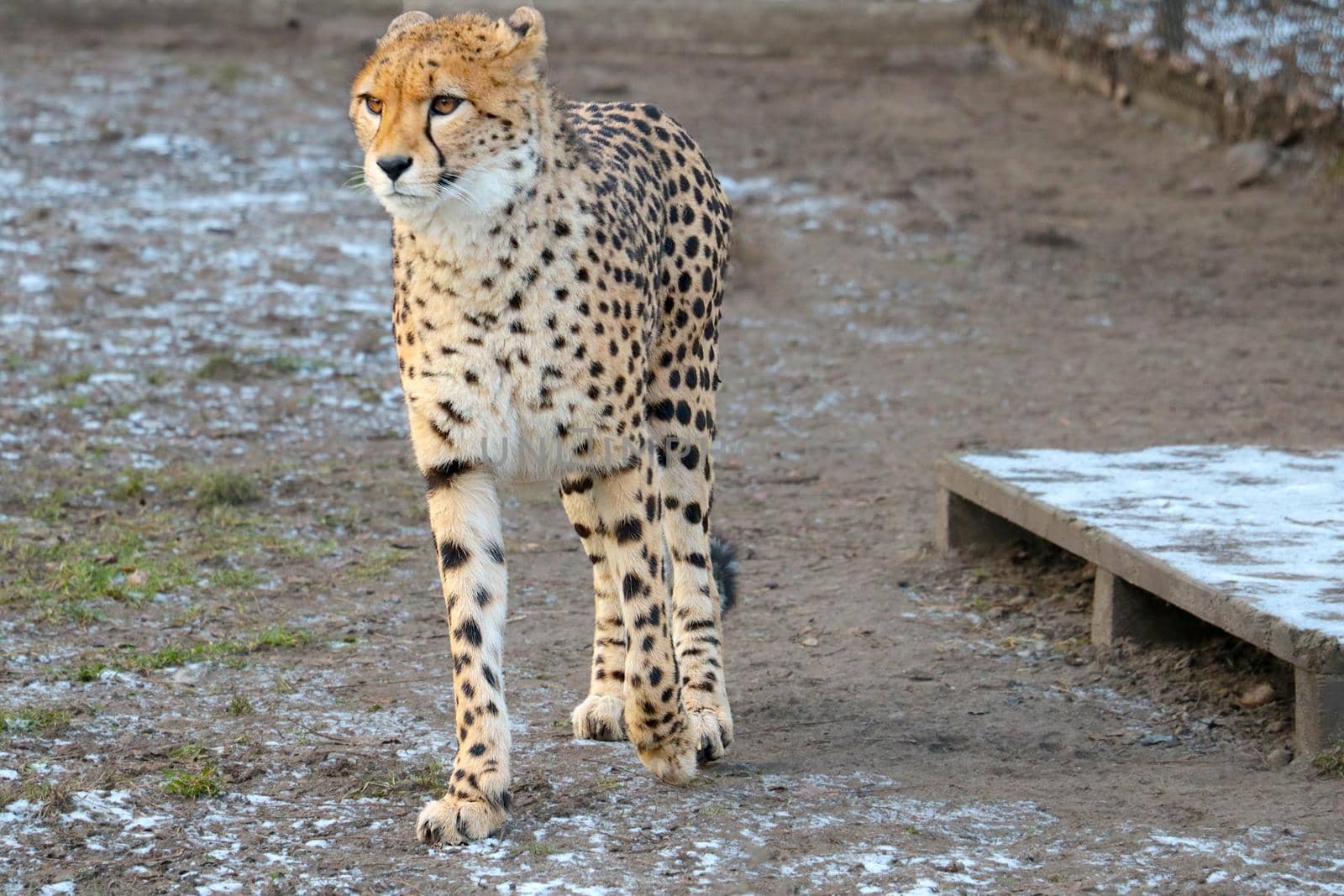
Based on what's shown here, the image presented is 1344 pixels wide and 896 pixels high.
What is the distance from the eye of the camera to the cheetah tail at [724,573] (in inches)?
174

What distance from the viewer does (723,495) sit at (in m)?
6.21

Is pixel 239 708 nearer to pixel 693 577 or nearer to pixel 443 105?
pixel 693 577

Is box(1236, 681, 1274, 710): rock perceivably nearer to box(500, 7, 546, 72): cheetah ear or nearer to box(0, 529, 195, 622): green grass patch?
box(500, 7, 546, 72): cheetah ear

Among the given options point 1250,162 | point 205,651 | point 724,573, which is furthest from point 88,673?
point 1250,162

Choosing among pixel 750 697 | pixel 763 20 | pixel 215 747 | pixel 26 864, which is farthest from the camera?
pixel 763 20

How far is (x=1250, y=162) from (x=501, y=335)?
811cm

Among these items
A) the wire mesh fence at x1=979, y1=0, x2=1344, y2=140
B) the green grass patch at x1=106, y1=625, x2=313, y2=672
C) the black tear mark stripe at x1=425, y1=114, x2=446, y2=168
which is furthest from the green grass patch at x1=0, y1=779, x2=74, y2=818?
the wire mesh fence at x1=979, y1=0, x2=1344, y2=140

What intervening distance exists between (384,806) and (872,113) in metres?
9.43

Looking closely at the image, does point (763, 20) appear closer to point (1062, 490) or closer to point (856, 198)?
point (856, 198)

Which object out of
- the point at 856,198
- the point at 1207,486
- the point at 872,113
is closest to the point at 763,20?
the point at 872,113

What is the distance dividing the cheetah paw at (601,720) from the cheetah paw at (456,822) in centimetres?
64

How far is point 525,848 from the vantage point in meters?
3.23

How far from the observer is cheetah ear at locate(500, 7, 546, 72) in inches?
130

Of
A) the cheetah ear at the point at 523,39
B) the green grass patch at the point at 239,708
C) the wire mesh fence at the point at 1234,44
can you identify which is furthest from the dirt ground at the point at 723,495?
the cheetah ear at the point at 523,39
